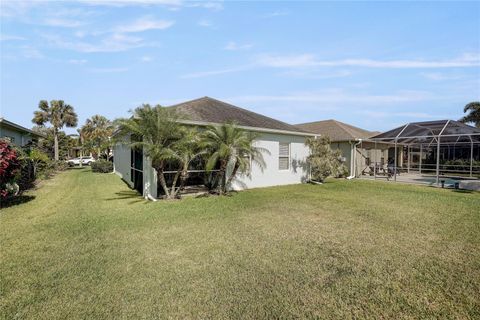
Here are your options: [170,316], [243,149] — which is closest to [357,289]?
[170,316]

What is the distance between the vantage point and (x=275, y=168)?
47.4 feet

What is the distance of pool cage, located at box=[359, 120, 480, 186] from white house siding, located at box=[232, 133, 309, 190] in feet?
19.7

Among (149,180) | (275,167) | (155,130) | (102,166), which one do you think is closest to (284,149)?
(275,167)

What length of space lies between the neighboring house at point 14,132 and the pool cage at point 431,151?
21963 mm

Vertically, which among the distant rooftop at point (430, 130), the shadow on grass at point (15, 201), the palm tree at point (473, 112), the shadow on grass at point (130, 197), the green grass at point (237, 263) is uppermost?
the palm tree at point (473, 112)

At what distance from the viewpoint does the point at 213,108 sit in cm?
1426

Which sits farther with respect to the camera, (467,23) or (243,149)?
(243,149)

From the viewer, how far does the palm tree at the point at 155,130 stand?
900cm

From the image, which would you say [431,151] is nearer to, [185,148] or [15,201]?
[185,148]

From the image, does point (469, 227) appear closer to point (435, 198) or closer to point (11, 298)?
point (435, 198)

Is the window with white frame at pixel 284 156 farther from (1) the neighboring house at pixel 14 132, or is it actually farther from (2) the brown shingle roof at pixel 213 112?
(1) the neighboring house at pixel 14 132

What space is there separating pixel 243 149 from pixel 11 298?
8.65 meters

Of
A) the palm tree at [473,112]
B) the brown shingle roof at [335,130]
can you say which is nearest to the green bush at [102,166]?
the brown shingle roof at [335,130]

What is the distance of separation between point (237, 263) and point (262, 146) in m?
9.63
